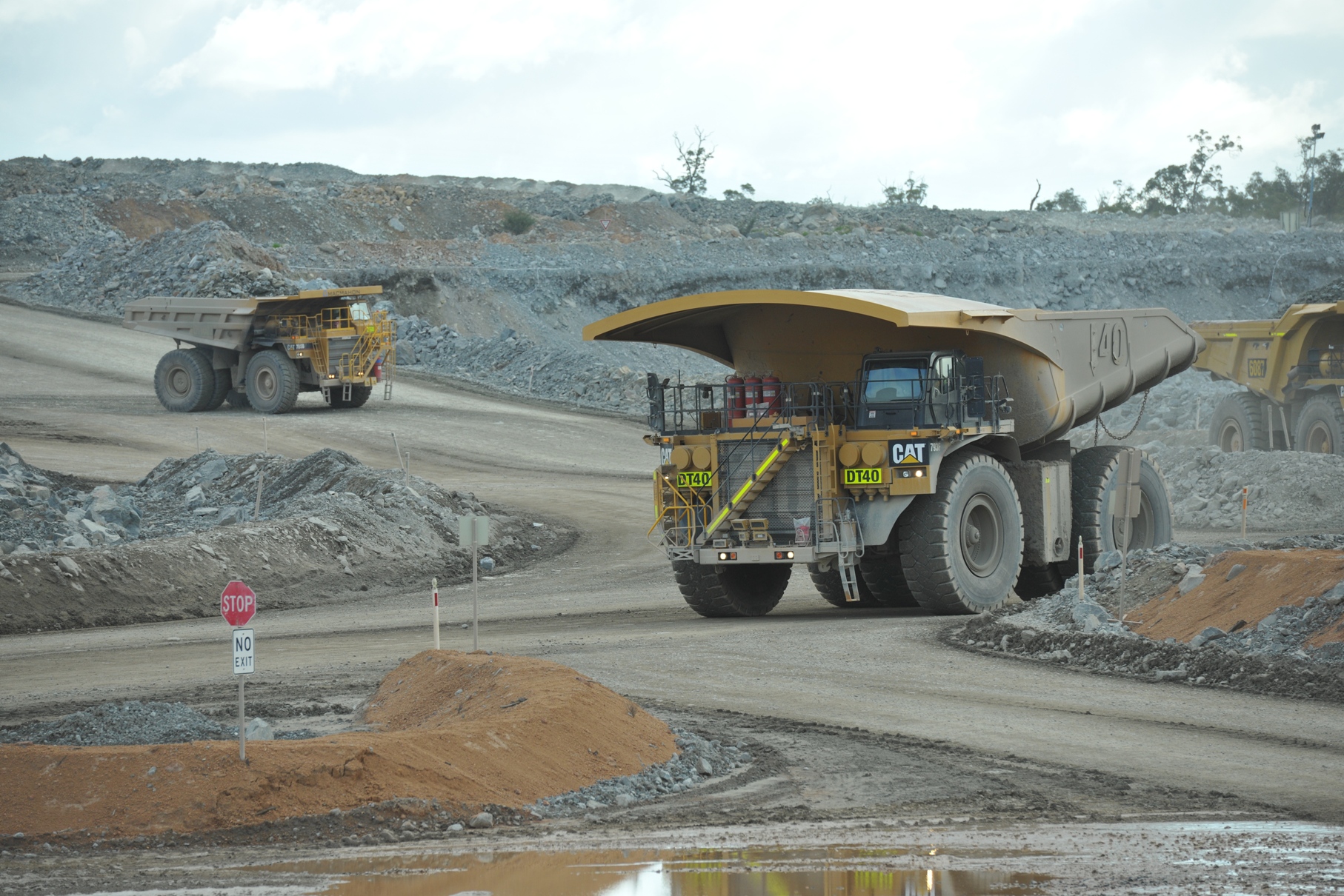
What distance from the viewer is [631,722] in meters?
10.5

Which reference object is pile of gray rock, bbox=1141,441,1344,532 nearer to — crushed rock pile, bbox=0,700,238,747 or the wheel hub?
the wheel hub

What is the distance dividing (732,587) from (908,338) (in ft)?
12.2

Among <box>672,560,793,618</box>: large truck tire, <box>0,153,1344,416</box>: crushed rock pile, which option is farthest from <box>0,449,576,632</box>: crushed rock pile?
<box>0,153,1344,416</box>: crushed rock pile

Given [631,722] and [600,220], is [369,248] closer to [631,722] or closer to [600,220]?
[600,220]

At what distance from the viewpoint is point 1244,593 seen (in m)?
14.3

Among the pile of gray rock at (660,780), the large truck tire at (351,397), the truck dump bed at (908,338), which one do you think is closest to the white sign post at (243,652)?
the pile of gray rock at (660,780)

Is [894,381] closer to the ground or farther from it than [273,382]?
closer to the ground

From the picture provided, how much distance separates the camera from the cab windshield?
1666cm

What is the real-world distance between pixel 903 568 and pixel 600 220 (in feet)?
183

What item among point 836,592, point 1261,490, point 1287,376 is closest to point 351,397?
point 836,592

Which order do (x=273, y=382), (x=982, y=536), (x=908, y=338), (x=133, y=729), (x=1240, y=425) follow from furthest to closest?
(x=273, y=382) → (x=1240, y=425) → (x=982, y=536) → (x=908, y=338) → (x=133, y=729)

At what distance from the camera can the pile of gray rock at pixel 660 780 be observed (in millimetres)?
9219

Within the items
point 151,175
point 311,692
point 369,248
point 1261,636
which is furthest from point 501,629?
point 151,175

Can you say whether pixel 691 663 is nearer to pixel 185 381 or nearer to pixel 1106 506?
pixel 1106 506
